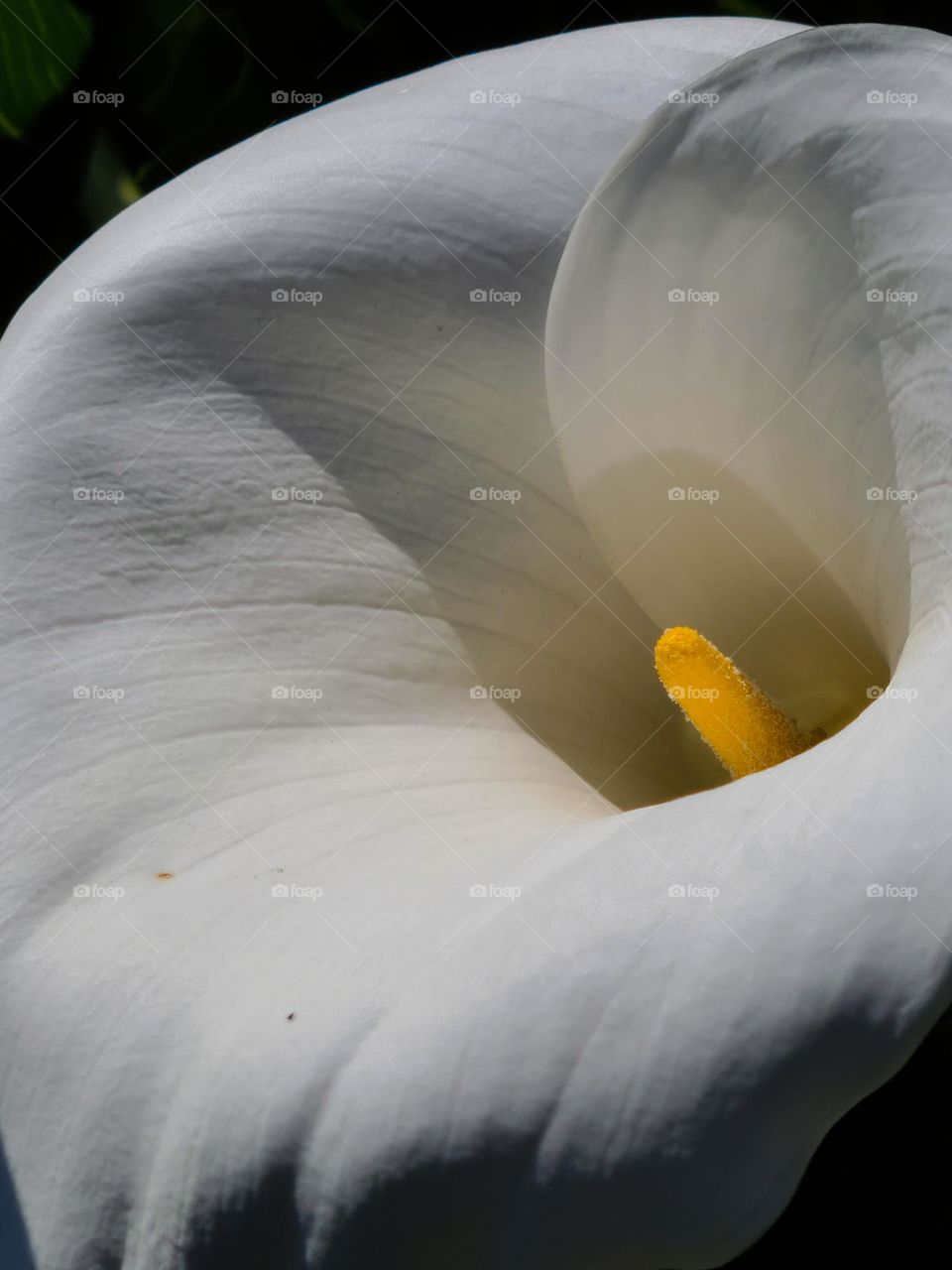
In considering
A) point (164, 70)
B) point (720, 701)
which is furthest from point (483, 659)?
point (164, 70)

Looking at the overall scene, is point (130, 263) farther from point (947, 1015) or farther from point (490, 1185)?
point (947, 1015)

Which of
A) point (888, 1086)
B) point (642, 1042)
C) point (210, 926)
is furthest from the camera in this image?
point (888, 1086)

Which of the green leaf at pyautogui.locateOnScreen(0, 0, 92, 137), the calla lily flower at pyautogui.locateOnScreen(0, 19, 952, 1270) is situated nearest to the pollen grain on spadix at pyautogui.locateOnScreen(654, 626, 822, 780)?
the calla lily flower at pyautogui.locateOnScreen(0, 19, 952, 1270)

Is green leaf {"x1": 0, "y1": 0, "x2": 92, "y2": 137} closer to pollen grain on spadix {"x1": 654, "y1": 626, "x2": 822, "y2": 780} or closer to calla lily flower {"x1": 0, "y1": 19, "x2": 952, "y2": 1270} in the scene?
calla lily flower {"x1": 0, "y1": 19, "x2": 952, "y2": 1270}

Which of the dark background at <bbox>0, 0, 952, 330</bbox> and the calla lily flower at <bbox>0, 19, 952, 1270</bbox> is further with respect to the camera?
the dark background at <bbox>0, 0, 952, 330</bbox>

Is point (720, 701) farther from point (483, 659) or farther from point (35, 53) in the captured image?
point (35, 53)

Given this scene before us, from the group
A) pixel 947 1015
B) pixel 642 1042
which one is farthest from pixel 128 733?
pixel 947 1015

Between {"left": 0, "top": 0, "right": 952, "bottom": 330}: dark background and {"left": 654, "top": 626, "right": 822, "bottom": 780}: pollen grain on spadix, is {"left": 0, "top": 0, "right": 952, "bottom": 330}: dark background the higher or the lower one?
the higher one
